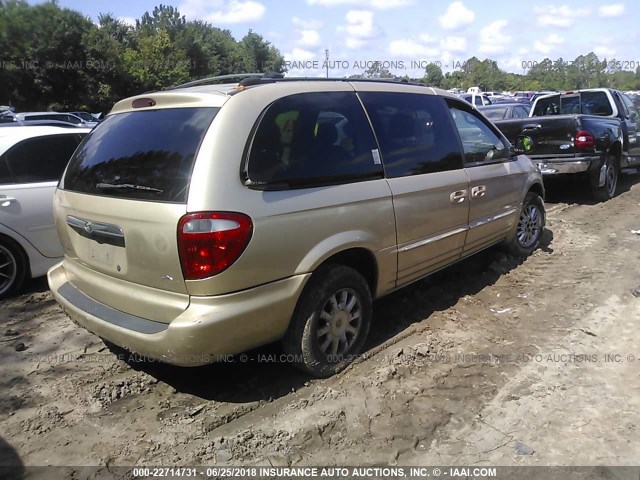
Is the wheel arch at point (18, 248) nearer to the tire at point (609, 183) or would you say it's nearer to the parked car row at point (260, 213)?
the parked car row at point (260, 213)

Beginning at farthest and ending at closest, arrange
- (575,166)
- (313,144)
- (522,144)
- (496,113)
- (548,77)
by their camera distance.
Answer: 1. (548,77)
2. (496,113)
3. (575,166)
4. (522,144)
5. (313,144)

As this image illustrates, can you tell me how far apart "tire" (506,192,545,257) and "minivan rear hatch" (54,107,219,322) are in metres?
3.92

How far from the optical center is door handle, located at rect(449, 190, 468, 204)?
4176 mm

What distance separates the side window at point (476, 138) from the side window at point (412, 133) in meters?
0.19

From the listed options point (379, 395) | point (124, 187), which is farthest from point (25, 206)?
point (379, 395)

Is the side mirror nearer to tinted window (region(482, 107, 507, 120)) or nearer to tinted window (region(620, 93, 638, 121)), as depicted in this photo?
tinted window (region(620, 93, 638, 121))

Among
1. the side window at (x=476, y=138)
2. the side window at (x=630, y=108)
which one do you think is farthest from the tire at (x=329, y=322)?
the side window at (x=630, y=108)

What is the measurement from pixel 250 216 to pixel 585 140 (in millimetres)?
7203

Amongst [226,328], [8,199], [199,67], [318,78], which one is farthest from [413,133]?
[199,67]

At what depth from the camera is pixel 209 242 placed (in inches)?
104

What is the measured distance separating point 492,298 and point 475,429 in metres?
2.06

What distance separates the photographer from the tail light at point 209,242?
8.65ft

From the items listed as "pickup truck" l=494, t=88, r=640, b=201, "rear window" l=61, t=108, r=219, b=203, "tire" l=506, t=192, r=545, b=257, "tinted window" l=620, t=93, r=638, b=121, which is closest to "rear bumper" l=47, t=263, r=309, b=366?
"rear window" l=61, t=108, r=219, b=203

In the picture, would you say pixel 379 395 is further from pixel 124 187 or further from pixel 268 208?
pixel 124 187
